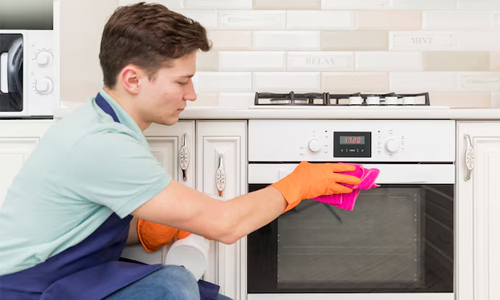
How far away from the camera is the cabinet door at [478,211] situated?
150cm

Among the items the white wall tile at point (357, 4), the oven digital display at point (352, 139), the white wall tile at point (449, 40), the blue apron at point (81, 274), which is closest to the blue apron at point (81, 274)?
the blue apron at point (81, 274)

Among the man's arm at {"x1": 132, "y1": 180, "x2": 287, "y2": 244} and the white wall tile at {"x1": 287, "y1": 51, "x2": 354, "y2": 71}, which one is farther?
the white wall tile at {"x1": 287, "y1": 51, "x2": 354, "y2": 71}

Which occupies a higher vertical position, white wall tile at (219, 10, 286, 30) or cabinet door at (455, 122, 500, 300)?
white wall tile at (219, 10, 286, 30)

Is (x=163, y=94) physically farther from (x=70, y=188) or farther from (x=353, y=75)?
(x=353, y=75)

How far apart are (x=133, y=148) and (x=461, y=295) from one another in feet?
3.89

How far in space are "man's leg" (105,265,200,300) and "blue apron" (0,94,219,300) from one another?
2 cm

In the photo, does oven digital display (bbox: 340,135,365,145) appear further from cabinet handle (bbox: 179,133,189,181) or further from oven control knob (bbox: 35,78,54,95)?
oven control knob (bbox: 35,78,54,95)

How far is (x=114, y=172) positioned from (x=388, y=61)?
62.1 inches

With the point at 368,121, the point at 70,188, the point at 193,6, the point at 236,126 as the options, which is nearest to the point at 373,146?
the point at 368,121

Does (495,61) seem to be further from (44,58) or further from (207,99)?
(44,58)

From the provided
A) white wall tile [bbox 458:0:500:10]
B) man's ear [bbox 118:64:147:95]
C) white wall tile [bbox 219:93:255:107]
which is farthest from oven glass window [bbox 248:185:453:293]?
white wall tile [bbox 458:0:500:10]

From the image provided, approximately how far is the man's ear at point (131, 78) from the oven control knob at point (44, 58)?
2.46 ft

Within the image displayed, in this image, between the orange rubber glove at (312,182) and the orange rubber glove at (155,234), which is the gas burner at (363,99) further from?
the orange rubber glove at (155,234)

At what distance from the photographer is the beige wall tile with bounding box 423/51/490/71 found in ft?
7.02
